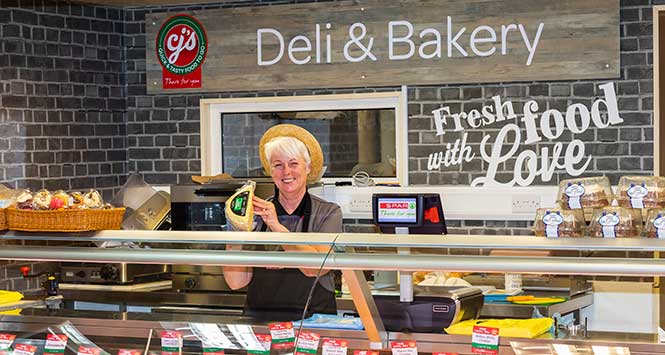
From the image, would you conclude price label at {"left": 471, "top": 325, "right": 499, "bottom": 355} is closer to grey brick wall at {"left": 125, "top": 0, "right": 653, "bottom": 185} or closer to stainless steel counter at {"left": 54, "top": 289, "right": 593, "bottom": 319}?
stainless steel counter at {"left": 54, "top": 289, "right": 593, "bottom": 319}

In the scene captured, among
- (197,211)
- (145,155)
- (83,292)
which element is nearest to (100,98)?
(145,155)

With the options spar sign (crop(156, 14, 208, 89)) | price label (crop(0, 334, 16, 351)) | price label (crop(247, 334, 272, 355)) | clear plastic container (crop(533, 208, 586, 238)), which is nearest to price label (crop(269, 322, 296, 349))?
price label (crop(247, 334, 272, 355))

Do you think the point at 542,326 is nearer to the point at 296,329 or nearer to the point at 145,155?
the point at 296,329

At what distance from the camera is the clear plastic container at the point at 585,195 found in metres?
2.67

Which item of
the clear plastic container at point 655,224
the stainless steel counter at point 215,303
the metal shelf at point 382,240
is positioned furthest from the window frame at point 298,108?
the clear plastic container at point 655,224

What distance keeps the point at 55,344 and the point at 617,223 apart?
1795 mm

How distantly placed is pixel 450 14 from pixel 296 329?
11.9 ft

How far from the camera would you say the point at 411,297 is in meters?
2.90

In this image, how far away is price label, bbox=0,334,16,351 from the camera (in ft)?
10.2

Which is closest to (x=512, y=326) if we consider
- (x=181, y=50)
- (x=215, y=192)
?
(x=215, y=192)

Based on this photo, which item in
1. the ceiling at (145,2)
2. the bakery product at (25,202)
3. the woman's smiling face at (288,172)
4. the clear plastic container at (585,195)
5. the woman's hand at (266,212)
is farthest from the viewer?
the ceiling at (145,2)

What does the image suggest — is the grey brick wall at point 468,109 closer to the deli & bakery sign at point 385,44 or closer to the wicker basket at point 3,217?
the deli & bakery sign at point 385,44

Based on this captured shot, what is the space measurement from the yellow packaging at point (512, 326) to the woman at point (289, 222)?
1.30ft

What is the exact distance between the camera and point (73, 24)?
639cm
